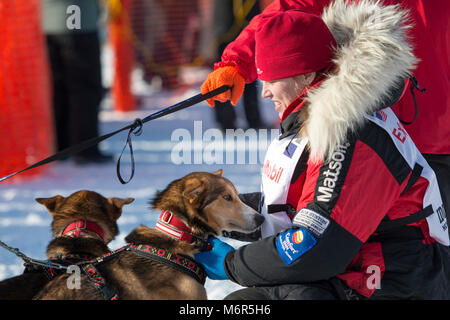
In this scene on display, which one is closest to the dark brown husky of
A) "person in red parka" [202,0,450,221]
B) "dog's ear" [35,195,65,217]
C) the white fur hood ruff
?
"dog's ear" [35,195,65,217]

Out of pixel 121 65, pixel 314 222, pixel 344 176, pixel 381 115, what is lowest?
pixel 121 65

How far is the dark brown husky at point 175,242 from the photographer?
2.09 meters

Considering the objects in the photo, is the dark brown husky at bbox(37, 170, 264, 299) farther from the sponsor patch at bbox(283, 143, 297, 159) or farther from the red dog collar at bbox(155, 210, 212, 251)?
the sponsor patch at bbox(283, 143, 297, 159)

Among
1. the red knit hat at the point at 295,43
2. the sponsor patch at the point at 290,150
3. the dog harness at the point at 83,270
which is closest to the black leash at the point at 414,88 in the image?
the red knit hat at the point at 295,43

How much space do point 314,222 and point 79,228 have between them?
1170 mm

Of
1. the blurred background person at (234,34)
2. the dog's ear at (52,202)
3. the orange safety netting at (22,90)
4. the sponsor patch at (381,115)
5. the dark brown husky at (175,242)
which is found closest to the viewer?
the sponsor patch at (381,115)

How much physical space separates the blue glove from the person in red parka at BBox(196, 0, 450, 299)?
8.3 inches

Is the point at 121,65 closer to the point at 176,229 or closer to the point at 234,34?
the point at 234,34

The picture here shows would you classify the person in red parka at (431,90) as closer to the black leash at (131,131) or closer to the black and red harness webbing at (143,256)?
the black leash at (131,131)

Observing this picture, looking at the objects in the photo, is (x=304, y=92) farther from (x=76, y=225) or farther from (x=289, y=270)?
(x=76, y=225)

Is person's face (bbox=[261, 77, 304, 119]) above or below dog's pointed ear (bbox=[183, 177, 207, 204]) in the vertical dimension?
above

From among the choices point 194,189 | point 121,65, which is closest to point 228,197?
point 194,189

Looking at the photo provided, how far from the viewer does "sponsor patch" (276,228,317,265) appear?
1.70 m

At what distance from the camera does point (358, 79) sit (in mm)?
1764
